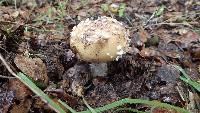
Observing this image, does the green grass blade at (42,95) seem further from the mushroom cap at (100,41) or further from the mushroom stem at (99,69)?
the mushroom stem at (99,69)

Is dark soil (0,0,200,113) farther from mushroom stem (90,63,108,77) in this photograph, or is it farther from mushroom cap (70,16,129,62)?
mushroom cap (70,16,129,62)

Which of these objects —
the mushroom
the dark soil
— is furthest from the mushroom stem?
the mushroom

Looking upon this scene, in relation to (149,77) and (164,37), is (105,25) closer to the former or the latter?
(149,77)

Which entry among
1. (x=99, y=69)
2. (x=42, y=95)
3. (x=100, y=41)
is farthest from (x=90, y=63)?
(x=42, y=95)

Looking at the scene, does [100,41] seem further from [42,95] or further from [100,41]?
[42,95]

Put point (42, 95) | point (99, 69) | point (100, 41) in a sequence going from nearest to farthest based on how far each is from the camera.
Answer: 1. point (42, 95)
2. point (100, 41)
3. point (99, 69)

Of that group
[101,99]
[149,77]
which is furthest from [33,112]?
[149,77]

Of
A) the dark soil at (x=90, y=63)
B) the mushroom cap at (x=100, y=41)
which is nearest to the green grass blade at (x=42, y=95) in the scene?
the dark soil at (x=90, y=63)

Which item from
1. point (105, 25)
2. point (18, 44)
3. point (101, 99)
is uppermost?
point (105, 25)
